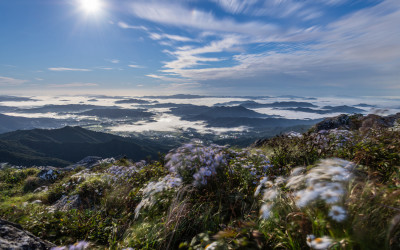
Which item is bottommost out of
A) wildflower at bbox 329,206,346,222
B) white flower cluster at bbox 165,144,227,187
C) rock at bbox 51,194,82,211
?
rock at bbox 51,194,82,211

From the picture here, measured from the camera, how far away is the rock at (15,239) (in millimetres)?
2373

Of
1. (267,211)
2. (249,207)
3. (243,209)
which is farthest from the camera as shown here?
(249,207)

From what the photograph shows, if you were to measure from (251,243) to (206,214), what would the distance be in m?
1.21

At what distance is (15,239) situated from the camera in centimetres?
250

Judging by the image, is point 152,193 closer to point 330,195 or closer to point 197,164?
point 197,164

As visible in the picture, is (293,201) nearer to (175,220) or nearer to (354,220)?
(354,220)

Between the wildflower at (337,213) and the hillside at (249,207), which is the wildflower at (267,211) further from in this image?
the wildflower at (337,213)

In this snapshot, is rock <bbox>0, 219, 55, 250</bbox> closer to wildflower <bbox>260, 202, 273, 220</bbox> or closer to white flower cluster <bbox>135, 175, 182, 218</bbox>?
white flower cluster <bbox>135, 175, 182, 218</bbox>

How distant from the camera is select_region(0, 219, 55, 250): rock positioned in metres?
2.37

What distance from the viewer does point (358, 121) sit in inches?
537

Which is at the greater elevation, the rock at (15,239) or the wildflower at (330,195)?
the wildflower at (330,195)

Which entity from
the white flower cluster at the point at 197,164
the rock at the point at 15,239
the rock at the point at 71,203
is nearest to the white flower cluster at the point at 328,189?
the white flower cluster at the point at 197,164

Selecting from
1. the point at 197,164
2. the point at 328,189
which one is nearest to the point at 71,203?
the point at 197,164

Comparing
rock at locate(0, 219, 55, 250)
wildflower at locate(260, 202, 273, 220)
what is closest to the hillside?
wildflower at locate(260, 202, 273, 220)
